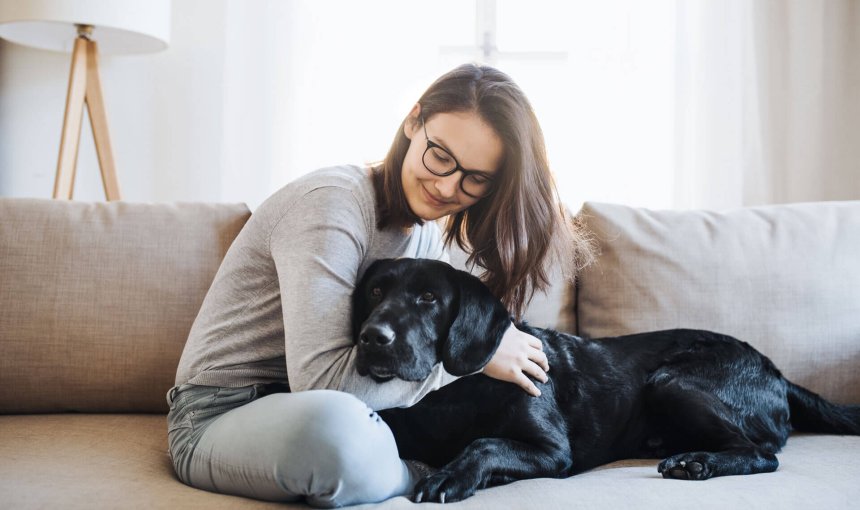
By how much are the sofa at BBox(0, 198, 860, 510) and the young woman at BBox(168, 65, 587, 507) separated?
11.3 inches

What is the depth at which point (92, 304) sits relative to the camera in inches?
75.4

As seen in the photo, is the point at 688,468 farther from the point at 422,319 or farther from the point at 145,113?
the point at 145,113

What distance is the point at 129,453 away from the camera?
5.16ft

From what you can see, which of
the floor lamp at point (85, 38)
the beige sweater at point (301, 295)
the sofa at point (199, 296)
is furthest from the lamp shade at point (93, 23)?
the beige sweater at point (301, 295)

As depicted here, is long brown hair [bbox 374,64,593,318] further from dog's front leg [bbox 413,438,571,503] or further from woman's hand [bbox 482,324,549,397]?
dog's front leg [bbox 413,438,571,503]

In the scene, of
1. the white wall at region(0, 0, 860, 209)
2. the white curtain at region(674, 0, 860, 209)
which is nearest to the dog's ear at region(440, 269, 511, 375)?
the white wall at region(0, 0, 860, 209)

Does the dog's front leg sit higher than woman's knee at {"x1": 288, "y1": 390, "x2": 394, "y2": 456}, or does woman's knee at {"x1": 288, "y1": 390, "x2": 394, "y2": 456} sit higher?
woman's knee at {"x1": 288, "y1": 390, "x2": 394, "y2": 456}

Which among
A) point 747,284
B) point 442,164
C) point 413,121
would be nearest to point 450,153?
point 442,164

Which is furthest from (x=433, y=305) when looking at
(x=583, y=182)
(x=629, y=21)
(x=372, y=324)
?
(x=629, y=21)

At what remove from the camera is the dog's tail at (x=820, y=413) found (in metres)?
1.80

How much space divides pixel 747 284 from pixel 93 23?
222 centimetres

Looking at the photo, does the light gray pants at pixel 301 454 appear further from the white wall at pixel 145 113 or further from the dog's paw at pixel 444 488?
the white wall at pixel 145 113

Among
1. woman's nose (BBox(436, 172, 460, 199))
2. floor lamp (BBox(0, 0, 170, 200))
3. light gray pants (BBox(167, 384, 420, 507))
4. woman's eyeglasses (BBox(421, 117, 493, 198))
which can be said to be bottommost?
light gray pants (BBox(167, 384, 420, 507))

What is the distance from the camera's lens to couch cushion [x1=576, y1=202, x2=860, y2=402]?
199 centimetres
